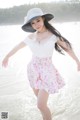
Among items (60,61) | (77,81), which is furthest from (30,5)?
(77,81)

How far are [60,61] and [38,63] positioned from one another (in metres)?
5.02

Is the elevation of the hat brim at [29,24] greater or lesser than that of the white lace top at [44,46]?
greater

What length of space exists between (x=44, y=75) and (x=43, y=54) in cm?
25

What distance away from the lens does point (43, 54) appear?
4773 mm

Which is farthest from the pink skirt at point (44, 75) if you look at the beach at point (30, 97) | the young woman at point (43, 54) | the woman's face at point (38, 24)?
the beach at point (30, 97)

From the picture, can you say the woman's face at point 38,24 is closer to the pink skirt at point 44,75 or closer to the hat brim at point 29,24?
the hat brim at point 29,24

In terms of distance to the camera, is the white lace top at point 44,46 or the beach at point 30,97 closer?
the white lace top at point 44,46

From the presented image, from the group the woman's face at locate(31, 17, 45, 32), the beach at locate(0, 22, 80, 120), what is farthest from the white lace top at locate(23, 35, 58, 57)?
the beach at locate(0, 22, 80, 120)

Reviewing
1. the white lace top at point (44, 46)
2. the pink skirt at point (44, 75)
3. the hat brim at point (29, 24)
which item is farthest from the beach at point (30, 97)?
the hat brim at point (29, 24)

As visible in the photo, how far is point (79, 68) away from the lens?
482cm

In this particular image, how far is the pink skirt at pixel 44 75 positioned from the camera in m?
4.74

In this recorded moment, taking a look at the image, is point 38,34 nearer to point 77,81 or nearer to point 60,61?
point 77,81

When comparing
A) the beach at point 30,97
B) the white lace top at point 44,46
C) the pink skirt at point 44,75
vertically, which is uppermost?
the white lace top at point 44,46

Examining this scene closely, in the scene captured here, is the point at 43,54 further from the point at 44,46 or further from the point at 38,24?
the point at 38,24
